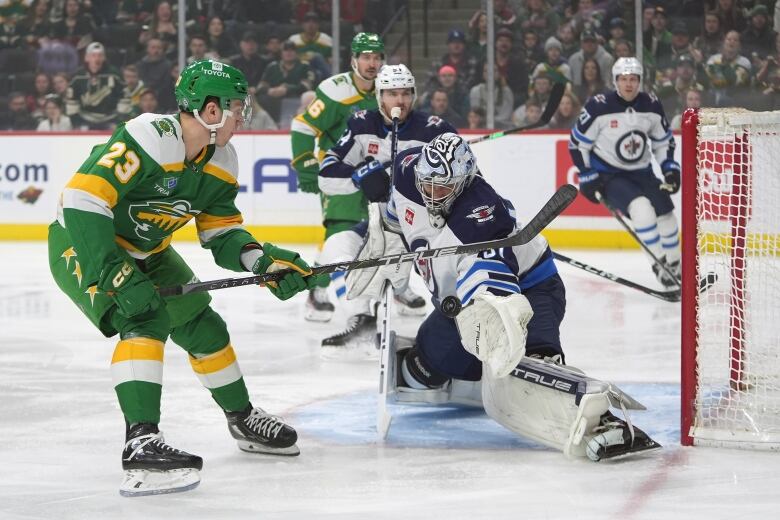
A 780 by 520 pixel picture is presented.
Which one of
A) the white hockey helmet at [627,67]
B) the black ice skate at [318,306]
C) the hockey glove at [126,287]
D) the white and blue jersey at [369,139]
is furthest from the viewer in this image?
the white hockey helmet at [627,67]

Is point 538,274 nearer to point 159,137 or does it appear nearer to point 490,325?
point 490,325

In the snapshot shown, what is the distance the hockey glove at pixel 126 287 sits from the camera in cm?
279

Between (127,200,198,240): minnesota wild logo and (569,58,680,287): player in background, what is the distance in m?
3.71

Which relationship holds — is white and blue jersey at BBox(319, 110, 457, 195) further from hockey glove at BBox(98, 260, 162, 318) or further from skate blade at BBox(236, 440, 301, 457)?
hockey glove at BBox(98, 260, 162, 318)

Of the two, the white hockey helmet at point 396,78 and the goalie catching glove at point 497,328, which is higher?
the white hockey helmet at point 396,78

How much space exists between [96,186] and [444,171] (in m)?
0.88

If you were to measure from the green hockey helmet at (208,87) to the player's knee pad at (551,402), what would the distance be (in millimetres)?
982

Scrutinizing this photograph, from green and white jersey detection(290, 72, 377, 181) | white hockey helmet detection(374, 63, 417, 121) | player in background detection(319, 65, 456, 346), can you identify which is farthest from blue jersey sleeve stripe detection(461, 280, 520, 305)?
green and white jersey detection(290, 72, 377, 181)

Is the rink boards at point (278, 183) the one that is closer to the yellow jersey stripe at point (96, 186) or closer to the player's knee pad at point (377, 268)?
the player's knee pad at point (377, 268)

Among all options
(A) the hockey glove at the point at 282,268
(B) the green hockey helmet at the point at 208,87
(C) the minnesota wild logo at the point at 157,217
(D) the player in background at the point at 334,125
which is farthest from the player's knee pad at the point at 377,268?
(D) the player in background at the point at 334,125

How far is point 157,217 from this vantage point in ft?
10.1

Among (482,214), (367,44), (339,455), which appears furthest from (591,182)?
(339,455)

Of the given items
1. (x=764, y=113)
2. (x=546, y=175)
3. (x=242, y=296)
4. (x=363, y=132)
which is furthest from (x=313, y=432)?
(x=546, y=175)

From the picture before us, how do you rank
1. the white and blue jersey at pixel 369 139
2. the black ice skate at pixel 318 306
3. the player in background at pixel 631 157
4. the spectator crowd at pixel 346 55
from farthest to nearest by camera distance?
1. the spectator crowd at pixel 346 55
2. the player in background at pixel 631 157
3. the black ice skate at pixel 318 306
4. the white and blue jersey at pixel 369 139
